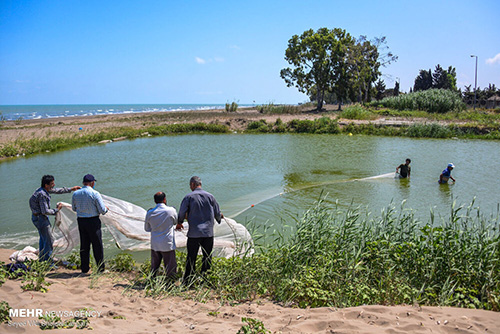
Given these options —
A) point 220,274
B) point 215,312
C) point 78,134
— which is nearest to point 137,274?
point 220,274

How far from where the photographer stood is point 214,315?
4449 millimetres

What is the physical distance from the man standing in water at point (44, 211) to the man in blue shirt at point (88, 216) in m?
0.24

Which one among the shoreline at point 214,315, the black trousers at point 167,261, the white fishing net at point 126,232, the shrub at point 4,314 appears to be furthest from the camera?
the white fishing net at point 126,232

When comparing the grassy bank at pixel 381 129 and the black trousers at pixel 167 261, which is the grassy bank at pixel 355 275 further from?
the grassy bank at pixel 381 129

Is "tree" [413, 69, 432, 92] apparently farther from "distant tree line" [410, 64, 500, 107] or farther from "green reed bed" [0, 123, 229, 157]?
"green reed bed" [0, 123, 229, 157]

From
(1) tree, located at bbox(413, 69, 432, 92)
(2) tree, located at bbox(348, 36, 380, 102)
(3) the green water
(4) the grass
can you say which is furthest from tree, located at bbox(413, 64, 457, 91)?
(3) the green water

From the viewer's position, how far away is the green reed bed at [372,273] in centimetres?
488

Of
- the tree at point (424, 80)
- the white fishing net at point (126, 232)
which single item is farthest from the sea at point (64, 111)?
the tree at point (424, 80)

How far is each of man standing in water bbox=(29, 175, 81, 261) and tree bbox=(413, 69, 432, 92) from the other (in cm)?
6180

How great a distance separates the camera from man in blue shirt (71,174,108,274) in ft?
19.2

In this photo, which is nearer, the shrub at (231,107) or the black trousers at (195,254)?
the black trousers at (195,254)

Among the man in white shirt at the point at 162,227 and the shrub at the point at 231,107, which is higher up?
the shrub at the point at 231,107

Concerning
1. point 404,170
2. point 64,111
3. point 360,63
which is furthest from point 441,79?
point 64,111

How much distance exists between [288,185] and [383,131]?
1663cm
